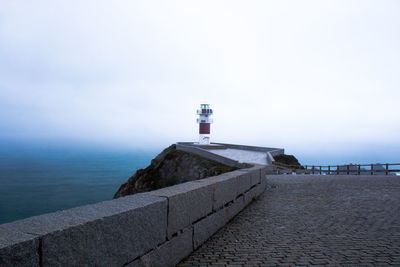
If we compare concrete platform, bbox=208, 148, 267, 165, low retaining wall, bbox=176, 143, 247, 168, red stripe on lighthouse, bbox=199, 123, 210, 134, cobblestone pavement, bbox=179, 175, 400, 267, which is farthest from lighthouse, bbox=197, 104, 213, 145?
cobblestone pavement, bbox=179, 175, 400, 267

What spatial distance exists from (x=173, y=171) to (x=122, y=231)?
37466 millimetres

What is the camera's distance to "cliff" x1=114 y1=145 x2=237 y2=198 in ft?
114

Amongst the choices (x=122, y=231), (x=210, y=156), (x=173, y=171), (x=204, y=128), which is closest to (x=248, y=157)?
(x=210, y=156)

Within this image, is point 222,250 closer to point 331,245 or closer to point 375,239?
point 331,245

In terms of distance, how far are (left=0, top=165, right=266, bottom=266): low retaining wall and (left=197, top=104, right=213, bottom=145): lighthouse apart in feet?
165

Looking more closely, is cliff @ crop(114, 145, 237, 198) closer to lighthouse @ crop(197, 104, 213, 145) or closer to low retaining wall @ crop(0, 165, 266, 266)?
lighthouse @ crop(197, 104, 213, 145)

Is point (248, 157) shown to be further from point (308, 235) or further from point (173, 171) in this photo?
point (308, 235)

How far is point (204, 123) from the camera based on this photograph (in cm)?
5725

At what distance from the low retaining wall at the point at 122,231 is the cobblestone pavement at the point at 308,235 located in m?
0.42

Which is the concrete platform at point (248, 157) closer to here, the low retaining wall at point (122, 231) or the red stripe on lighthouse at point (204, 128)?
the red stripe on lighthouse at point (204, 128)

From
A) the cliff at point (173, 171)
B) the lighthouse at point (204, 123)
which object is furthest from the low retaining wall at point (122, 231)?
the lighthouse at point (204, 123)

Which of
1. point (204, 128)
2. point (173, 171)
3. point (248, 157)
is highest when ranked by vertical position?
point (204, 128)

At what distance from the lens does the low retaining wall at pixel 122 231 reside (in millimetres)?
2753

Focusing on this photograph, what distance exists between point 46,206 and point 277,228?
7980cm
